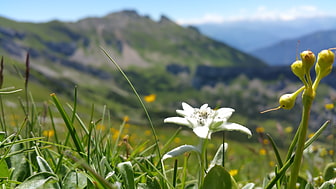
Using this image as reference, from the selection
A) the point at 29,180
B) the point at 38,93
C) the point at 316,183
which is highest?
the point at 29,180

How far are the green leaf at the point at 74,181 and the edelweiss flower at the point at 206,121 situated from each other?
578 mm

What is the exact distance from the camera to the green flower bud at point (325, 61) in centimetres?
134

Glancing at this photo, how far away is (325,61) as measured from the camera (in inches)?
53.2

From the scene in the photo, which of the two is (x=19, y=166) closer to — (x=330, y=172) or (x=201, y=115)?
(x=201, y=115)

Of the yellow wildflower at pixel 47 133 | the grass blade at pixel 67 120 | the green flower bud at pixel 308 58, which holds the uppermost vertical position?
the green flower bud at pixel 308 58

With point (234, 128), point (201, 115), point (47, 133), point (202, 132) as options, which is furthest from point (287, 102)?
point (47, 133)

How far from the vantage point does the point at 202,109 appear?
1.83m

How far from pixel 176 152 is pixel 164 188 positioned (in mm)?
300

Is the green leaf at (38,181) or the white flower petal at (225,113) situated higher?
the white flower petal at (225,113)

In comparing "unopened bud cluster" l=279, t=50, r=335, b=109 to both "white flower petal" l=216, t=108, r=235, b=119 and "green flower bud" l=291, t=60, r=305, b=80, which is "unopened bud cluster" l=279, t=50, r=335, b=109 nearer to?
"green flower bud" l=291, t=60, r=305, b=80

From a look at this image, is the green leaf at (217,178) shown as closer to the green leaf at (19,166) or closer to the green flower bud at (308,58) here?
the green flower bud at (308,58)

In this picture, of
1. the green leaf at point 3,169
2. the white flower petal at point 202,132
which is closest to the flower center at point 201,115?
the white flower petal at point 202,132

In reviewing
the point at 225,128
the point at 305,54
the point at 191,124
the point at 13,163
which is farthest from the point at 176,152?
the point at 13,163

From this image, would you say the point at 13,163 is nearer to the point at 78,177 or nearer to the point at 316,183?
the point at 78,177
